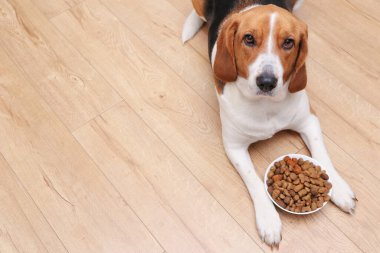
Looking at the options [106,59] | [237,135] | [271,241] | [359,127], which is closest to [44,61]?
[106,59]

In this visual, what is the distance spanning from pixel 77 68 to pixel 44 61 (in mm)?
213

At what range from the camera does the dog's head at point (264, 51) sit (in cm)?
153

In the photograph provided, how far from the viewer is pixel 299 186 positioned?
5.75 feet

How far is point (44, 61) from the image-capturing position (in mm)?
2438

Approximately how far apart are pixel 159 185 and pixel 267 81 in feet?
2.53

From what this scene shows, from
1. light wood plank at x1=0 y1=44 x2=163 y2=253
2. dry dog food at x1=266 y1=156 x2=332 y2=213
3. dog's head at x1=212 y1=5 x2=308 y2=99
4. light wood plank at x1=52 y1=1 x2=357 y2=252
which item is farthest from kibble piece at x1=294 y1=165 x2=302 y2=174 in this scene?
light wood plank at x1=0 y1=44 x2=163 y2=253

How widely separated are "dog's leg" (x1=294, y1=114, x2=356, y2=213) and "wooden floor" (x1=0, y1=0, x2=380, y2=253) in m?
0.06

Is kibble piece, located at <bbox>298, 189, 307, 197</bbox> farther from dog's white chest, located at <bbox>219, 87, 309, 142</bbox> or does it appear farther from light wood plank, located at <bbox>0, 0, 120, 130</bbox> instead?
light wood plank, located at <bbox>0, 0, 120, 130</bbox>

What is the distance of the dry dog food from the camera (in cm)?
175

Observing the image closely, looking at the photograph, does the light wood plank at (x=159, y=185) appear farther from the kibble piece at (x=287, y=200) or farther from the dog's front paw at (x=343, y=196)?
the dog's front paw at (x=343, y=196)

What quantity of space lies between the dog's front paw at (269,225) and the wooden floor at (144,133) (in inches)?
2.1

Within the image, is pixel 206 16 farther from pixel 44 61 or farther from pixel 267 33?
pixel 44 61

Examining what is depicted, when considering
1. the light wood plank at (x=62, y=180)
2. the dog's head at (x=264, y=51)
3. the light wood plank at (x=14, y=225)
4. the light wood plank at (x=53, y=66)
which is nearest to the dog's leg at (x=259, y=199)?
the dog's head at (x=264, y=51)

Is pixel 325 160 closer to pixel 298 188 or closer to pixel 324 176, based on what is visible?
pixel 324 176
